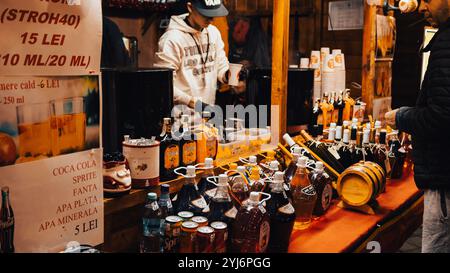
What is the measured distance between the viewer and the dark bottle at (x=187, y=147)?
216 centimetres

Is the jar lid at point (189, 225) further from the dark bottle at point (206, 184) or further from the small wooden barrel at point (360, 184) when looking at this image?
the small wooden barrel at point (360, 184)

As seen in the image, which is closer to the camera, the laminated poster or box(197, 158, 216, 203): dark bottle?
the laminated poster

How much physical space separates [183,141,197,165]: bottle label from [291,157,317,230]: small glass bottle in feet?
1.70

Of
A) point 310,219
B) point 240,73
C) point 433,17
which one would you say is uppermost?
point 433,17

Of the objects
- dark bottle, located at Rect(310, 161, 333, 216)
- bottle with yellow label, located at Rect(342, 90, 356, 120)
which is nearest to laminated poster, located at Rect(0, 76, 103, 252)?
dark bottle, located at Rect(310, 161, 333, 216)

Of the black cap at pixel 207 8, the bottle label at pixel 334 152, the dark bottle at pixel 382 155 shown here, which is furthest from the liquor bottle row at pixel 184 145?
the black cap at pixel 207 8

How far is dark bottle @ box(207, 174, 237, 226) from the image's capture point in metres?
1.87

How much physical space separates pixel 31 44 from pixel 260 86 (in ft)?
6.04

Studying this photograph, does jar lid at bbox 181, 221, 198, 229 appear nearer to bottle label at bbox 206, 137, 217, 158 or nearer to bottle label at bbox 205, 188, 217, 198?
bottle label at bbox 205, 188, 217, 198

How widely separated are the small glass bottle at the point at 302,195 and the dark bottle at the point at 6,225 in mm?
1315

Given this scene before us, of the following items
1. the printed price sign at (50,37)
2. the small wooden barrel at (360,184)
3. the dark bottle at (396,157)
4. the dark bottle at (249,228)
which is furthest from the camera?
the dark bottle at (396,157)

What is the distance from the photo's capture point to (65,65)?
154 cm
